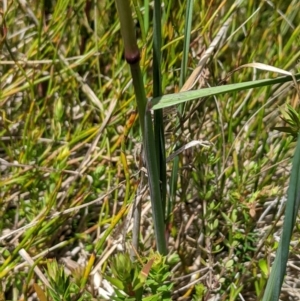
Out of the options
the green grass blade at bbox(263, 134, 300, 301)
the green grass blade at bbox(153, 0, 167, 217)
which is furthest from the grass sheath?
the green grass blade at bbox(263, 134, 300, 301)

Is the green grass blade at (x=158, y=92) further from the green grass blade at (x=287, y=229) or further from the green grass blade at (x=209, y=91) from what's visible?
the green grass blade at (x=287, y=229)

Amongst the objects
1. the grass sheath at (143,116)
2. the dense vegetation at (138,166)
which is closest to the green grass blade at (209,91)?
the grass sheath at (143,116)

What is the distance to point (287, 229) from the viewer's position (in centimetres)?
63

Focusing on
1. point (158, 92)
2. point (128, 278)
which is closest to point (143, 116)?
point (158, 92)

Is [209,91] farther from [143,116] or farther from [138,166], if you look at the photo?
[138,166]

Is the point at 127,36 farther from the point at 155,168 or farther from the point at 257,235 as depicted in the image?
the point at 257,235

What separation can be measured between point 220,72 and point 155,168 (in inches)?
26.1

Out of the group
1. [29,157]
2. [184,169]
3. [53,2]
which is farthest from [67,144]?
[53,2]

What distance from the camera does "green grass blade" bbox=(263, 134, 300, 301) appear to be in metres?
0.61

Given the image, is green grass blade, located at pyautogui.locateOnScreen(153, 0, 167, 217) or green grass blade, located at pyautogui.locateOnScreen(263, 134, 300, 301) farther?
green grass blade, located at pyautogui.locateOnScreen(153, 0, 167, 217)

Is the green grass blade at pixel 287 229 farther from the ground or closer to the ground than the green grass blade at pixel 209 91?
closer to the ground

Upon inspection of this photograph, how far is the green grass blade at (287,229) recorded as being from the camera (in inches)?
23.9

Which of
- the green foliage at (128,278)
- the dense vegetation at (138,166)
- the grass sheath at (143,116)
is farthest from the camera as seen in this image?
the dense vegetation at (138,166)

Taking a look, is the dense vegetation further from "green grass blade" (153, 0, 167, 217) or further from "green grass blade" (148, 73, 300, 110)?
"green grass blade" (148, 73, 300, 110)
